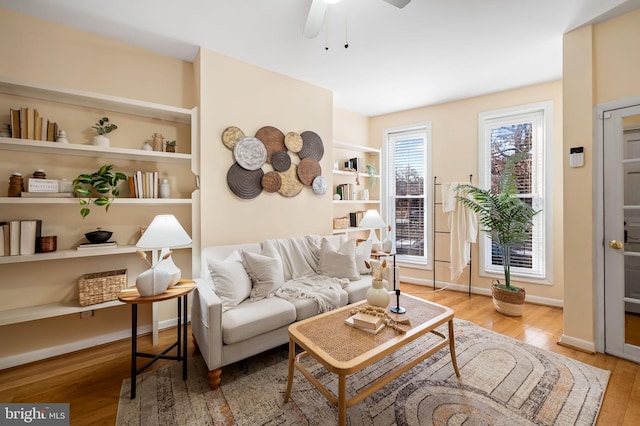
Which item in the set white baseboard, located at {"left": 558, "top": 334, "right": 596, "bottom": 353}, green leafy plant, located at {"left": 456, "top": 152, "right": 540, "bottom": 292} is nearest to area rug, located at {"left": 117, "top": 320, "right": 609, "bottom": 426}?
white baseboard, located at {"left": 558, "top": 334, "right": 596, "bottom": 353}

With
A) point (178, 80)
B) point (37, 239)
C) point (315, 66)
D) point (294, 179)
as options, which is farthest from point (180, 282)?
point (315, 66)

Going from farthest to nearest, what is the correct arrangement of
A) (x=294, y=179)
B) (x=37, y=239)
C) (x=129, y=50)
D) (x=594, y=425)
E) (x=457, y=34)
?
(x=294, y=179), (x=129, y=50), (x=457, y=34), (x=37, y=239), (x=594, y=425)

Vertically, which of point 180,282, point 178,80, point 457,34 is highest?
point 457,34

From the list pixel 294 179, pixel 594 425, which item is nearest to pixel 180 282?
pixel 294 179

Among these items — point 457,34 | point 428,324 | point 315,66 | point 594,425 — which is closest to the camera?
point 594,425

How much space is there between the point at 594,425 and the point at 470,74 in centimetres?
345

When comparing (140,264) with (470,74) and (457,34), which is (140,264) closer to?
(457,34)

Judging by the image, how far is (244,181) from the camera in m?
3.05

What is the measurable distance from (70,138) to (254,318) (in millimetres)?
2327

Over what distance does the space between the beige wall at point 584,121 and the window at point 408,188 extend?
1986mm

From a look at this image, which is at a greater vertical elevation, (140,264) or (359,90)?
(359,90)

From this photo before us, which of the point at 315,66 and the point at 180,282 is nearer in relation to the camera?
the point at 180,282

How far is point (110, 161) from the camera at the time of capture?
8.45ft

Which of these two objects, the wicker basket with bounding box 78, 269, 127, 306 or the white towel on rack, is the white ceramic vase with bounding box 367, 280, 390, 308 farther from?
the white towel on rack
